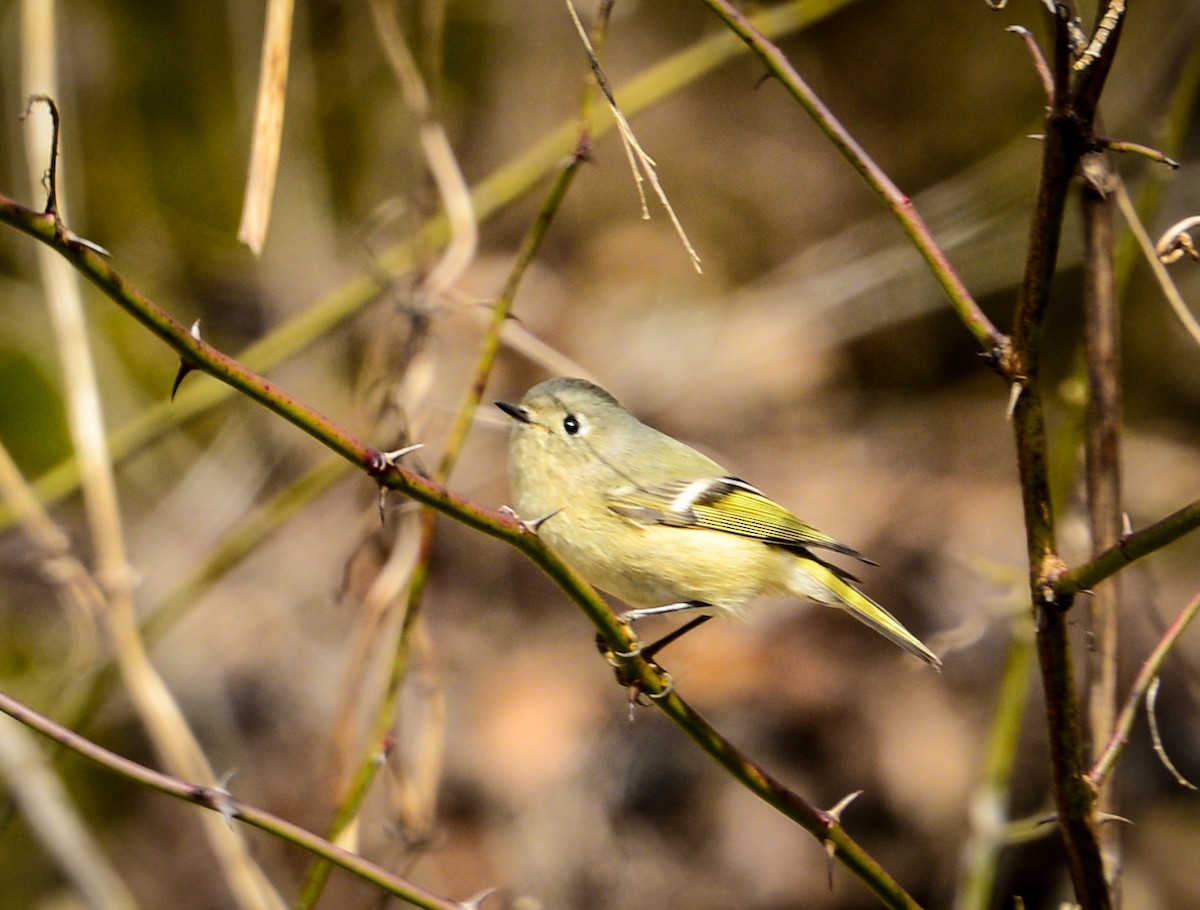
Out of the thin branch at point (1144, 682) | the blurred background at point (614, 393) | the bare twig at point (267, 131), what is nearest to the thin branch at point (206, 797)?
the bare twig at point (267, 131)

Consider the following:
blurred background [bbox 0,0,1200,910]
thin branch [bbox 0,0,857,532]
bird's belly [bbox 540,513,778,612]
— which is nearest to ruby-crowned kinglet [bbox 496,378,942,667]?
bird's belly [bbox 540,513,778,612]

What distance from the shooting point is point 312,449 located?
3711mm

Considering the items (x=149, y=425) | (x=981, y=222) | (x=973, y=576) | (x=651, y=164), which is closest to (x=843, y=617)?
(x=973, y=576)

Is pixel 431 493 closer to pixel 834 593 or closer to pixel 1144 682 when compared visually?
pixel 1144 682

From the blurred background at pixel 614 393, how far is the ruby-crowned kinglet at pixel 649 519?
331 mm

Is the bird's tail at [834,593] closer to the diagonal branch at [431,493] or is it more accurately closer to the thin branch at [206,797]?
the diagonal branch at [431,493]

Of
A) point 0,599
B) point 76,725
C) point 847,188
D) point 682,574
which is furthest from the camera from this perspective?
point 847,188

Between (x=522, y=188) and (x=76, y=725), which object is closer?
(x=76, y=725)

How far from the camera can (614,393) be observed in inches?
146

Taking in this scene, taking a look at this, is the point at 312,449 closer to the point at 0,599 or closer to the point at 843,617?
the point at 0,599

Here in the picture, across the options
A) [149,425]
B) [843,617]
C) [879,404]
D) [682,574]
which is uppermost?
[879,404]

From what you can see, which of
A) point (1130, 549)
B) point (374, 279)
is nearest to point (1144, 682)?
point (1130, 549)

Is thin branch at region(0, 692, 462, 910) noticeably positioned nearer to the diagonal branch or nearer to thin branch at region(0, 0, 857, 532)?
the diagonal branch

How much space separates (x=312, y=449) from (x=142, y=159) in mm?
1252
